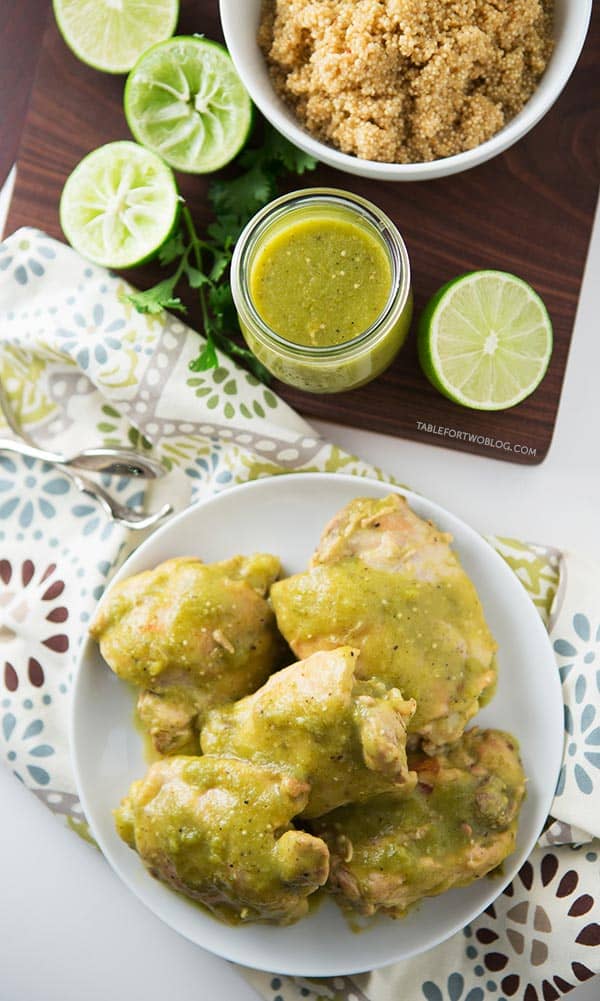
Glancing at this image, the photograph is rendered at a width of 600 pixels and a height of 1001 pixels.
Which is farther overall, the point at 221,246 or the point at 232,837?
the point at 221,246

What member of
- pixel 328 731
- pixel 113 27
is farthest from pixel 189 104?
pixel 328 731

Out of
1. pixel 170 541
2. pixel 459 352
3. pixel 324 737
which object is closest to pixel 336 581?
pixel 324 737

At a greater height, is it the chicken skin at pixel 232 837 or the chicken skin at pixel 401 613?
the chicken skin at pixel 401 613

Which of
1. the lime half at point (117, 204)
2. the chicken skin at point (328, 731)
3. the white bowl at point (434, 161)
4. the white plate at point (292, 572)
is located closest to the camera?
the chicken skin at point (328, 731)

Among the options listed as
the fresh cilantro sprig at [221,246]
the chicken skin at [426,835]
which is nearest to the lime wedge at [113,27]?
the fresh cilantro sprig at [221,246]

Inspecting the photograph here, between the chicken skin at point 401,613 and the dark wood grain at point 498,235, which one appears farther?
the dark wood grain at point 498,235

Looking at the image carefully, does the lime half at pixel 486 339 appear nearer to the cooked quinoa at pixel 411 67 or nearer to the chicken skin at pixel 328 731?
the cooked quinoa at pixel 411 67

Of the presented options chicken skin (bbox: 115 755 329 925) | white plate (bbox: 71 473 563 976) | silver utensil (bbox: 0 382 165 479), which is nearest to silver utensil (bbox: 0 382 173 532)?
silver utensil (bbox: 0 382 165 479)

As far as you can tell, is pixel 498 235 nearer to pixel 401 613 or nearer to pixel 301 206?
pixel 301 206

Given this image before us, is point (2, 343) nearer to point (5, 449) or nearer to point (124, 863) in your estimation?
point (5, 449)
